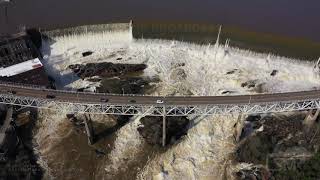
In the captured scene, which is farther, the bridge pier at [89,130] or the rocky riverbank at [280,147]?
the bridge pier at [89,130]

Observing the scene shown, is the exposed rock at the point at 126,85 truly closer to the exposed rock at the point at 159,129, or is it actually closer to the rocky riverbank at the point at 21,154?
the exposed rock at the point at 159,129

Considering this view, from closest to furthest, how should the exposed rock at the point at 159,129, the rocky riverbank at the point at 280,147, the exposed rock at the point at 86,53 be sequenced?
the rocky riverbank at the point at 280,147, the exposed rock at the point at 159,129, the exposed rock at the point at 86,53

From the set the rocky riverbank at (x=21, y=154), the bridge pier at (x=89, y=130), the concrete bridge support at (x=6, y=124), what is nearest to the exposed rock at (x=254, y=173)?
the bridge pier at (x=89, y=130)

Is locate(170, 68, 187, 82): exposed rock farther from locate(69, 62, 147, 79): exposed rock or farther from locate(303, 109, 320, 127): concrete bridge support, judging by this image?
locate(303, 109, 320, 127): concrete bridge support

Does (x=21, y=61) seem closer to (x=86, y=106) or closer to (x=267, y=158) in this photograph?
(x=86, y=106)

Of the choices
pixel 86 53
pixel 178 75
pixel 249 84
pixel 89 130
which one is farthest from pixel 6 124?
pixel 249 84

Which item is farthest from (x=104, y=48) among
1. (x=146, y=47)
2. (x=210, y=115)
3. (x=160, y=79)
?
(x=210, y=115)

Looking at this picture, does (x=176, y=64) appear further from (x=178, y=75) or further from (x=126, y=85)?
(x=126, y=85)
